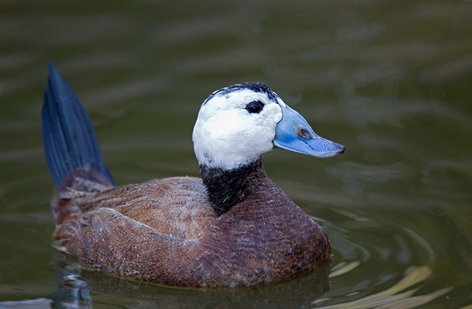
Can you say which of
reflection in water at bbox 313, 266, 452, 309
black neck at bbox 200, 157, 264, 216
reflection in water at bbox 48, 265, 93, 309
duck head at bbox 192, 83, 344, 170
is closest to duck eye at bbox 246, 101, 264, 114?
duck head at bbox 192, 83, 344, 170

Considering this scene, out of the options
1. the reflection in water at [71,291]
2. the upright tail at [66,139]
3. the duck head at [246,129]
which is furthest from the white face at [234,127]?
the upright tail at [66,139]

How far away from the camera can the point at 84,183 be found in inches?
249

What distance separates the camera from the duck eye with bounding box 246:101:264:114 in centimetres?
524

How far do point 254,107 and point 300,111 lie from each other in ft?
8.79

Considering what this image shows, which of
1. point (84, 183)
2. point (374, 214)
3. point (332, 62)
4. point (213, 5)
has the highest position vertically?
point (213, 5)

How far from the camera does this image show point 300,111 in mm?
7887

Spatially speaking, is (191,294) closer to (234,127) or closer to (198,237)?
(198,237)

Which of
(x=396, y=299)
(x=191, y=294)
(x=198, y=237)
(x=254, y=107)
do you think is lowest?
(x=396, y=299)

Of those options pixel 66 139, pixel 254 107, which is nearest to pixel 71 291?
pixel 66 139

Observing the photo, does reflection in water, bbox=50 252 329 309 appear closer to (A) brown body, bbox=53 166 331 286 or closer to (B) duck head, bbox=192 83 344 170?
(A) brown body, bbox=53 166 331 286

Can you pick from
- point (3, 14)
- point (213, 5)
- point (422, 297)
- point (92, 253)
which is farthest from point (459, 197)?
point (3, 14)

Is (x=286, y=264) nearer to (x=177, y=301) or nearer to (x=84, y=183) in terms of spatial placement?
(x=177, y=301)

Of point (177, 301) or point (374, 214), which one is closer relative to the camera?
point (177, 301)

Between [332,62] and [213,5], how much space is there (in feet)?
5.83
